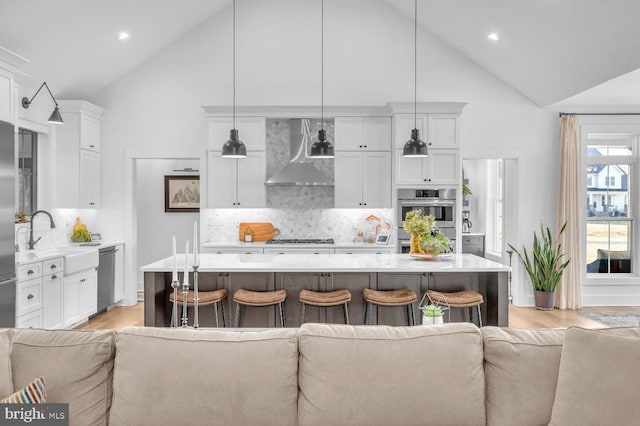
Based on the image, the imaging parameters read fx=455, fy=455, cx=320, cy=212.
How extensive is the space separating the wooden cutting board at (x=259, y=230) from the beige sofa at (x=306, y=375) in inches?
175

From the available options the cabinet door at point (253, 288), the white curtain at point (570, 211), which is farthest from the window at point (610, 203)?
the cabinet door at point (253, 288)

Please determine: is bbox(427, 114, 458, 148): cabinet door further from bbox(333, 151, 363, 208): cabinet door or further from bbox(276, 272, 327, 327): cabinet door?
bbox(276, 272, 327, 327): cabinet door

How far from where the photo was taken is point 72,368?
5.80ft

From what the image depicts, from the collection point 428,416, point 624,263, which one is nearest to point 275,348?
point 428,416

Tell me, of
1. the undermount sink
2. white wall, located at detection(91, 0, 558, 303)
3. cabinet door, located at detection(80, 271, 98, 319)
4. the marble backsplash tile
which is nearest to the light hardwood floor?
cabinet door, located at detection(80, 271, 98, 319)

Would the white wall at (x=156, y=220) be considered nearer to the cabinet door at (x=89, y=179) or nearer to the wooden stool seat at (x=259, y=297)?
the cabinet door at (x=89, y=179)

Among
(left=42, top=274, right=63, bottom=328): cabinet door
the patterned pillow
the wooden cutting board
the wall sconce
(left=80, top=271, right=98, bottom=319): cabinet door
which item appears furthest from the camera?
the wooden cutting board

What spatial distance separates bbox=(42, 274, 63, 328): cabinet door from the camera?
4.57m

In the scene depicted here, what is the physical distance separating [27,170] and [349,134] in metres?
4.02

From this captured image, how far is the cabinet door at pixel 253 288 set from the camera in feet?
13.1

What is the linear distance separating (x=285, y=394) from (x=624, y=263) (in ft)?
21.3

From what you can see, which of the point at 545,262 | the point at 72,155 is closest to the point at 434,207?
the point at 545,262

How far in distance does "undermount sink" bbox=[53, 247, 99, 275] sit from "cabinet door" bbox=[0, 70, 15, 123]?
1720 mm

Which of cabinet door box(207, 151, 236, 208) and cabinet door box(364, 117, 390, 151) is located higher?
cabinet door box(364, 117, 390, 151)
